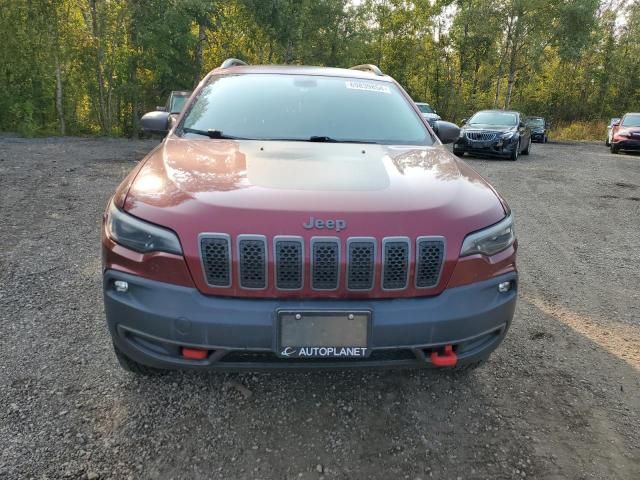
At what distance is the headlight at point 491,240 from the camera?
6.95ft

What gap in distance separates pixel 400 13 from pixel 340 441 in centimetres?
3639

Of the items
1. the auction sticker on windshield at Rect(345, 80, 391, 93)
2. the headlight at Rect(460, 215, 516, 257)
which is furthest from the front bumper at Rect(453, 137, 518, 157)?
the headlight at Rect(460, 215, 516, 257)

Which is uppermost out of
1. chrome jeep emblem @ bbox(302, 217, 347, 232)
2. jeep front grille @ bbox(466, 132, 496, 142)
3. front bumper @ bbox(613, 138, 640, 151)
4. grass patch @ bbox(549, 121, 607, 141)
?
chrome jeep emblem @ bbox(302, 217, 347, 232)

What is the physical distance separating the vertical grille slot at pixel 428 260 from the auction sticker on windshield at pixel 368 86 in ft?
6.31

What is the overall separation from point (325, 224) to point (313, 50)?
28935 millimetres

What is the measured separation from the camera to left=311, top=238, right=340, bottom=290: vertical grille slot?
6.42ft

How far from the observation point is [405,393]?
262cm

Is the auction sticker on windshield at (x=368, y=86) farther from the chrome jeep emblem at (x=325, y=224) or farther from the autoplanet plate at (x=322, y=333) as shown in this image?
the autoplanet plate at (x=322, y=333)

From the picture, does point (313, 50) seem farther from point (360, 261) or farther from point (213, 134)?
point (360, 261)

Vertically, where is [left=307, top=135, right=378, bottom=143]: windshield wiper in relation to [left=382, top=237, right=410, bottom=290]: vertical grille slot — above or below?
above

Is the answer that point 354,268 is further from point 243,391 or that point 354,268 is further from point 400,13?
point 400,13

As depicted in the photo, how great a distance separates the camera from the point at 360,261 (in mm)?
1979

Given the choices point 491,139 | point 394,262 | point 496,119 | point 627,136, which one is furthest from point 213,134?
point 627,136

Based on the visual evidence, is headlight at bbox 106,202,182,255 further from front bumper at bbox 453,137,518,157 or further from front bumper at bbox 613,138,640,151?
front bumper at bbox 613,138,640,151
